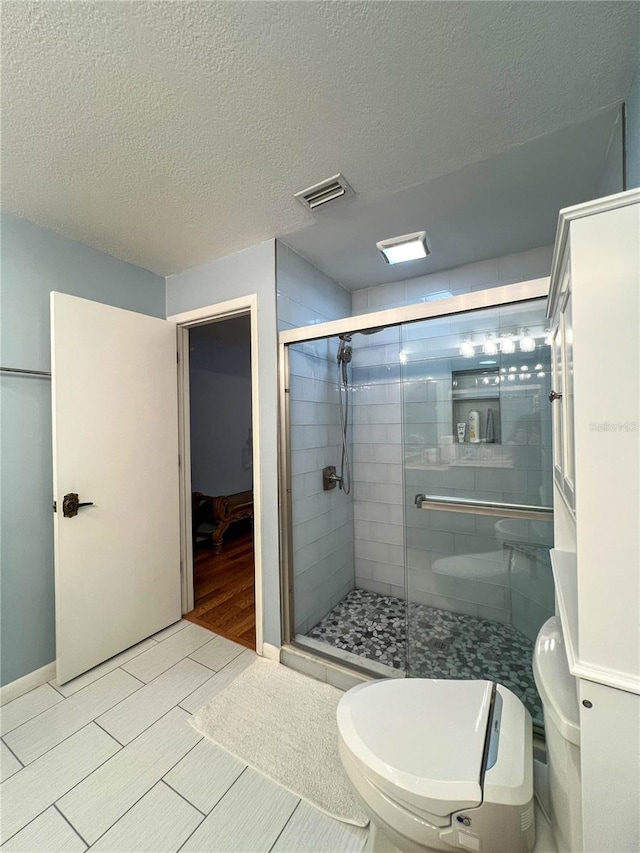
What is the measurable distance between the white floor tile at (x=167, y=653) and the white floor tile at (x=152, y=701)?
0.06 metres

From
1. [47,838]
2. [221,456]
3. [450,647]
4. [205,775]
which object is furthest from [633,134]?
[221,456]

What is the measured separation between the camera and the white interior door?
184 cm

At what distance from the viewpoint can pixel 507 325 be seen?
1.70m

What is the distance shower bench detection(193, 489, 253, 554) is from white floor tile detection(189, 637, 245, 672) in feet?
5.42

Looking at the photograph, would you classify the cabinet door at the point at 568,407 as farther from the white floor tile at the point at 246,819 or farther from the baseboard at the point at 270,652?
the baseboard at the point at 270,652

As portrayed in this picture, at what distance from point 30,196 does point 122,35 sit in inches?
40.6

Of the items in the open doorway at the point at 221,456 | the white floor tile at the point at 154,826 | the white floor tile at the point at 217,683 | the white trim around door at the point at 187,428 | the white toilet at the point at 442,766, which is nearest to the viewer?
the white toilet at the point at 442,766

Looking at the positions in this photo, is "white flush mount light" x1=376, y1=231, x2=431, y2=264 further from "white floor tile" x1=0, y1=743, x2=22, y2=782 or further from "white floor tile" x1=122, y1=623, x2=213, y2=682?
"white floor tile" x1=0, y1=743, x2=22, y2=782

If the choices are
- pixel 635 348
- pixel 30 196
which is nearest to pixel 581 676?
pixel 635 348

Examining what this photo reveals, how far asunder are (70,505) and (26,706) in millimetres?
956

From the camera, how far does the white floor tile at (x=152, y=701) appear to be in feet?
5.07

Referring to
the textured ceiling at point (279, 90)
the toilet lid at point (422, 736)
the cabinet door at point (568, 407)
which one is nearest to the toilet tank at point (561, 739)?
the toilet lid at point (422, 736)

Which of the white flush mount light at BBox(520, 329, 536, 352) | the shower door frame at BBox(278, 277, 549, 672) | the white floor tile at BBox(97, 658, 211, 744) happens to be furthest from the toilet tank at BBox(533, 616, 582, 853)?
the white floor tile at BBox(97, 658, 211, 744)

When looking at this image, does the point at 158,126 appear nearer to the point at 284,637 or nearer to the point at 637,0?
the point at 637,0
